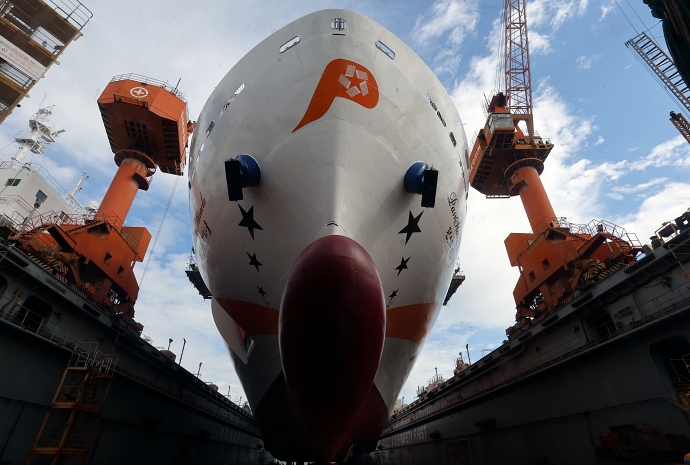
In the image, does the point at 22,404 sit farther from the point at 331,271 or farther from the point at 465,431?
the point at 465,431

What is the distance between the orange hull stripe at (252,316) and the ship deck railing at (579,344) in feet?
27.1

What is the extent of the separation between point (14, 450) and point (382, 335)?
8.16m

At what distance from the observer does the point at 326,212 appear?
502 centimetres

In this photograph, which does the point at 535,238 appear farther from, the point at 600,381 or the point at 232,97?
the point at 232,97

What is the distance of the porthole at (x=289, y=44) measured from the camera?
21.4ft

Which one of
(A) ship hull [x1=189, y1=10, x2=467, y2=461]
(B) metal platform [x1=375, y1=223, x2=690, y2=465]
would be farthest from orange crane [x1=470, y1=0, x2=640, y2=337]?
(A) ship hull [x1=189, y1=10, x2=467, y2=461]

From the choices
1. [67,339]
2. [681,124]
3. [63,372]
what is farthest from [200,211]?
[681,124]

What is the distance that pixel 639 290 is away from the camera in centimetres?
871

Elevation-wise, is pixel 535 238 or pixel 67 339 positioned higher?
pixel 535 238

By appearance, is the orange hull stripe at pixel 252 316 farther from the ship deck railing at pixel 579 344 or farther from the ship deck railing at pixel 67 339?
the ship deck railing at pixel 579 344

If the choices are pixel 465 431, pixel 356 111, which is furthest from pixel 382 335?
pixel 465 431

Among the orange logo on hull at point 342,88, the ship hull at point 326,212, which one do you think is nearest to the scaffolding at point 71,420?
the ship hull at point 326,212

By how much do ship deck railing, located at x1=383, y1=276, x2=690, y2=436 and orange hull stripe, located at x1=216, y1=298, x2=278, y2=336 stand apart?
8263 millimetres

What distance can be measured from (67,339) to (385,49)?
1046 centimetres
